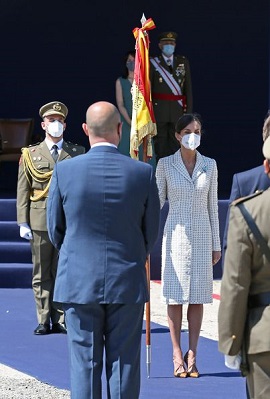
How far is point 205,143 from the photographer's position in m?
16.8

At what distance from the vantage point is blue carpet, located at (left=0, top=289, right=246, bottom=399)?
7.71 meters

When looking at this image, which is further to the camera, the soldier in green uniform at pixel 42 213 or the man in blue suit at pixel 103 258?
the soldier in green uniform at pixel 42 213

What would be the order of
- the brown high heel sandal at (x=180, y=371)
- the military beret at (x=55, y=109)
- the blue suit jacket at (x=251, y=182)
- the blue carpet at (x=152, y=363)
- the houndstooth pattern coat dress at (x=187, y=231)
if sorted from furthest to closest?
the military beret at (x=55, y=109) → the houndstooth pattern coat dress at (x=187, y=231) → the brown high heel sandal at (x=180, y=371) → the blue carpet at (x=152, y=363) → the blue suit jacket at (x=251, y=182)

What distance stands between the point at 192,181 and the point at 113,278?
245cm

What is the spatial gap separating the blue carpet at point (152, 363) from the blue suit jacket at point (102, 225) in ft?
5.81

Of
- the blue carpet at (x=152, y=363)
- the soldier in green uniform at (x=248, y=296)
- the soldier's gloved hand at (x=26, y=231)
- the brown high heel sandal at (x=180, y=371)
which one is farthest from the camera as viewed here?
the soldier's gloved hand at (x=26, y=231)

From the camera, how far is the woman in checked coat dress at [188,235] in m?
8.21

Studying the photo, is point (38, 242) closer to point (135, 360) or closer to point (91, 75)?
point (135, 360)

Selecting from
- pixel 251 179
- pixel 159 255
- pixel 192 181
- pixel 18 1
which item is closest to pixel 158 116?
pixel 159 255

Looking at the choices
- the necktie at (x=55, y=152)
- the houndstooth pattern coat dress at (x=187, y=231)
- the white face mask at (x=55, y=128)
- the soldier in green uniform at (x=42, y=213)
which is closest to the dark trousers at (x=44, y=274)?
the soldier in green uniform at (x=42, y=213)

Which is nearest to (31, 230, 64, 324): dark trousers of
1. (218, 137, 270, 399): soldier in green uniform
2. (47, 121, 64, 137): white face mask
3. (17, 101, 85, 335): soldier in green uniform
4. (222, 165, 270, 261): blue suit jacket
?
(17, 101, 85, 335): soldier in green uniform

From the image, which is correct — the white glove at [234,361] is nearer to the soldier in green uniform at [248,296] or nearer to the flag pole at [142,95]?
the soldier in green uniform at [248,296]

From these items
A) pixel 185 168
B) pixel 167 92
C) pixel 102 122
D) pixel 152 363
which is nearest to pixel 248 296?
pixel 102 122

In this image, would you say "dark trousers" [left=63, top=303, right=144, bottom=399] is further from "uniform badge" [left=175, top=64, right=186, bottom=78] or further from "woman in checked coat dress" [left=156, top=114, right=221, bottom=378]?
"uniform badge" [left=175, top=64, right=186, bottom=78]
